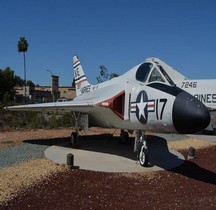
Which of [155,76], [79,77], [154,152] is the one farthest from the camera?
[79,77]

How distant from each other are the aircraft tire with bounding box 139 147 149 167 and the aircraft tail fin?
840cm

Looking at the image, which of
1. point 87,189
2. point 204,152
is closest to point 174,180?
point 87,189

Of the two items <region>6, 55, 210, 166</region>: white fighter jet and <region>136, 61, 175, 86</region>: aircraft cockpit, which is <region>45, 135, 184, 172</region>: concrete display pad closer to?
<region>6, 55, 210, 166</region>: white fighter jet

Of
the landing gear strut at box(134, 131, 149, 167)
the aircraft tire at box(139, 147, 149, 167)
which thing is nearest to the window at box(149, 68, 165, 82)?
the landing gear strut at box(134, 131, 149, 167)

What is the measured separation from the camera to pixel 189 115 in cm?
646

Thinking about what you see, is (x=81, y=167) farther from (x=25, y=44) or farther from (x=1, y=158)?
(x=25, y=44)

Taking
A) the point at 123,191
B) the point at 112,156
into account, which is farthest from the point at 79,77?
the point at 123,191

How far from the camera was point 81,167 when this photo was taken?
8.88 metres

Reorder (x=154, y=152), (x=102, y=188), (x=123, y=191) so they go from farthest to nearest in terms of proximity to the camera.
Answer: (x=154, y=152) < (x=102, y=188) < (x=123, y=191)

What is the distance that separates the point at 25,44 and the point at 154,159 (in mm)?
66049

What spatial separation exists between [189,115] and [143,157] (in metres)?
3.04

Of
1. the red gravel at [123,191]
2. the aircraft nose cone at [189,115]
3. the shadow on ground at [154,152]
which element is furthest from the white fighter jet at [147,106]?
the red gravel at [123,191]

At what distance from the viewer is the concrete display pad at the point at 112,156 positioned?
909 cm

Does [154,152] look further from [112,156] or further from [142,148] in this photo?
[142,148]
